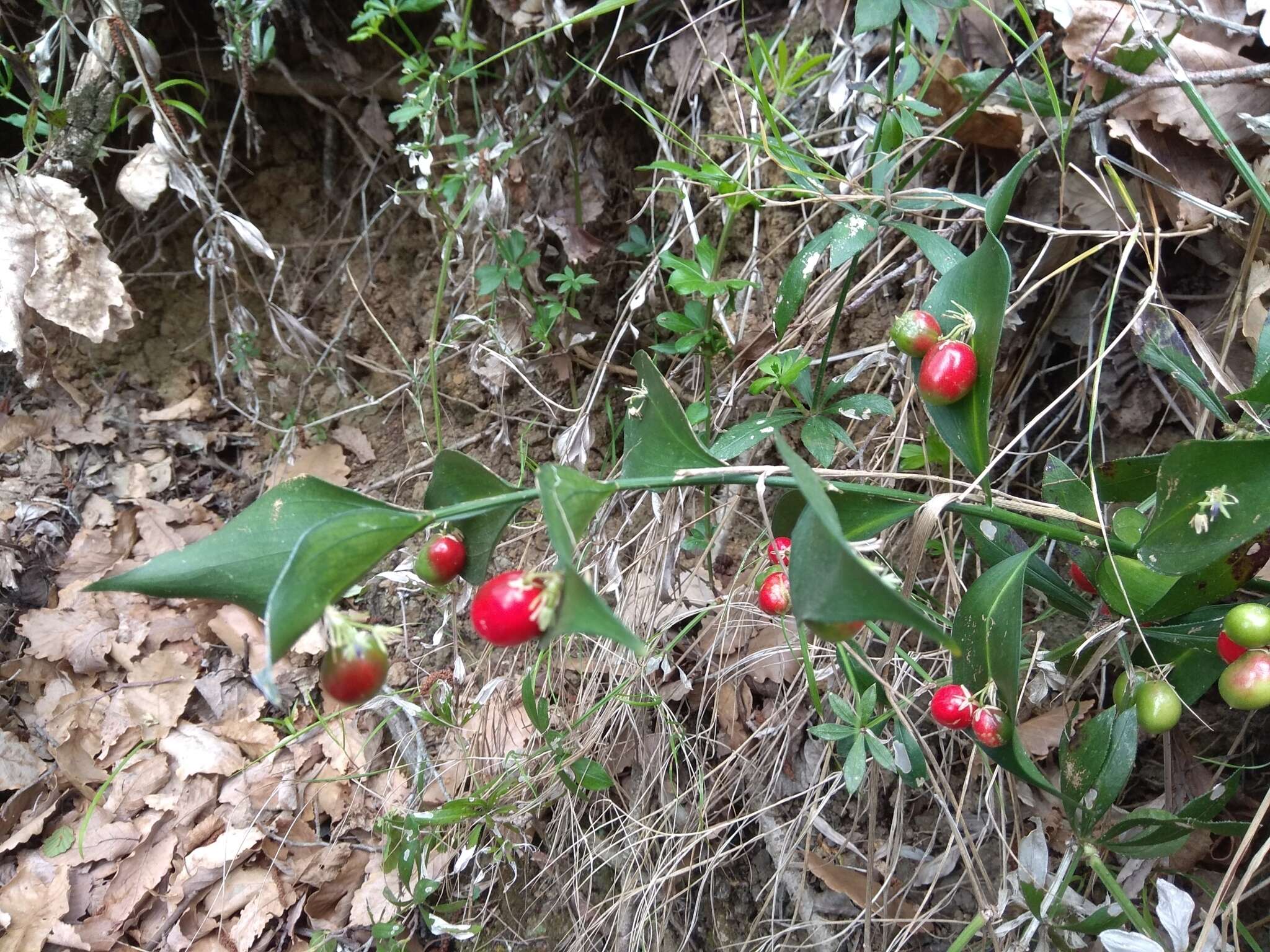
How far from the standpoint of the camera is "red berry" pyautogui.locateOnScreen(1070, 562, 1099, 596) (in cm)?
94

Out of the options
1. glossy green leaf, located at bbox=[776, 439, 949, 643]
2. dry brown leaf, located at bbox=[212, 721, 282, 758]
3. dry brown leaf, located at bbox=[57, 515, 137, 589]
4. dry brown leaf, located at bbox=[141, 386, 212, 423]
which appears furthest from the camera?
dry brown leaf, located at bbox=[141, 386, 212, 423]

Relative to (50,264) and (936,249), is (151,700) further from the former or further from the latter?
(936,249)

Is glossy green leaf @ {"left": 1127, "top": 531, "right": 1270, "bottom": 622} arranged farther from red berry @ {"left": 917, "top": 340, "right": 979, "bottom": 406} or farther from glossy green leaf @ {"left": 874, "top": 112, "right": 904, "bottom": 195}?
glossy green leaf @ {"left": 874, "top": 112, "right": 904, "bottom": 195}

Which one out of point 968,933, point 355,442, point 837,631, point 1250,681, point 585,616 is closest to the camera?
point 585,616

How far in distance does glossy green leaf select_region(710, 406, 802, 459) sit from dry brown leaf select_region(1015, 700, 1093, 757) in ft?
1.84

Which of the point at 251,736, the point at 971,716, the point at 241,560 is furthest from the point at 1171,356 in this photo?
the point at 251,736

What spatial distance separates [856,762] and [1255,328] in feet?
2.52

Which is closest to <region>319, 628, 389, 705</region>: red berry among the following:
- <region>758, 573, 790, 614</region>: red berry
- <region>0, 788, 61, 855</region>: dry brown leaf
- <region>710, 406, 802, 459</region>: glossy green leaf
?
<region>758, 573, 790, 614</region>: red berry

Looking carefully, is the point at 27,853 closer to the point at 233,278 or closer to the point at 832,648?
the point at 233,278

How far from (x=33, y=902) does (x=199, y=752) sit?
0.34m

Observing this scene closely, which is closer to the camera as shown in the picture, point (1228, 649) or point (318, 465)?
point (1228, 649)

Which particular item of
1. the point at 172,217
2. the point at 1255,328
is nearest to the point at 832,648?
the point at 1255,328

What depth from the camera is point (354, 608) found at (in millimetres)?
1624

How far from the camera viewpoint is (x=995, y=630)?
77 cm
